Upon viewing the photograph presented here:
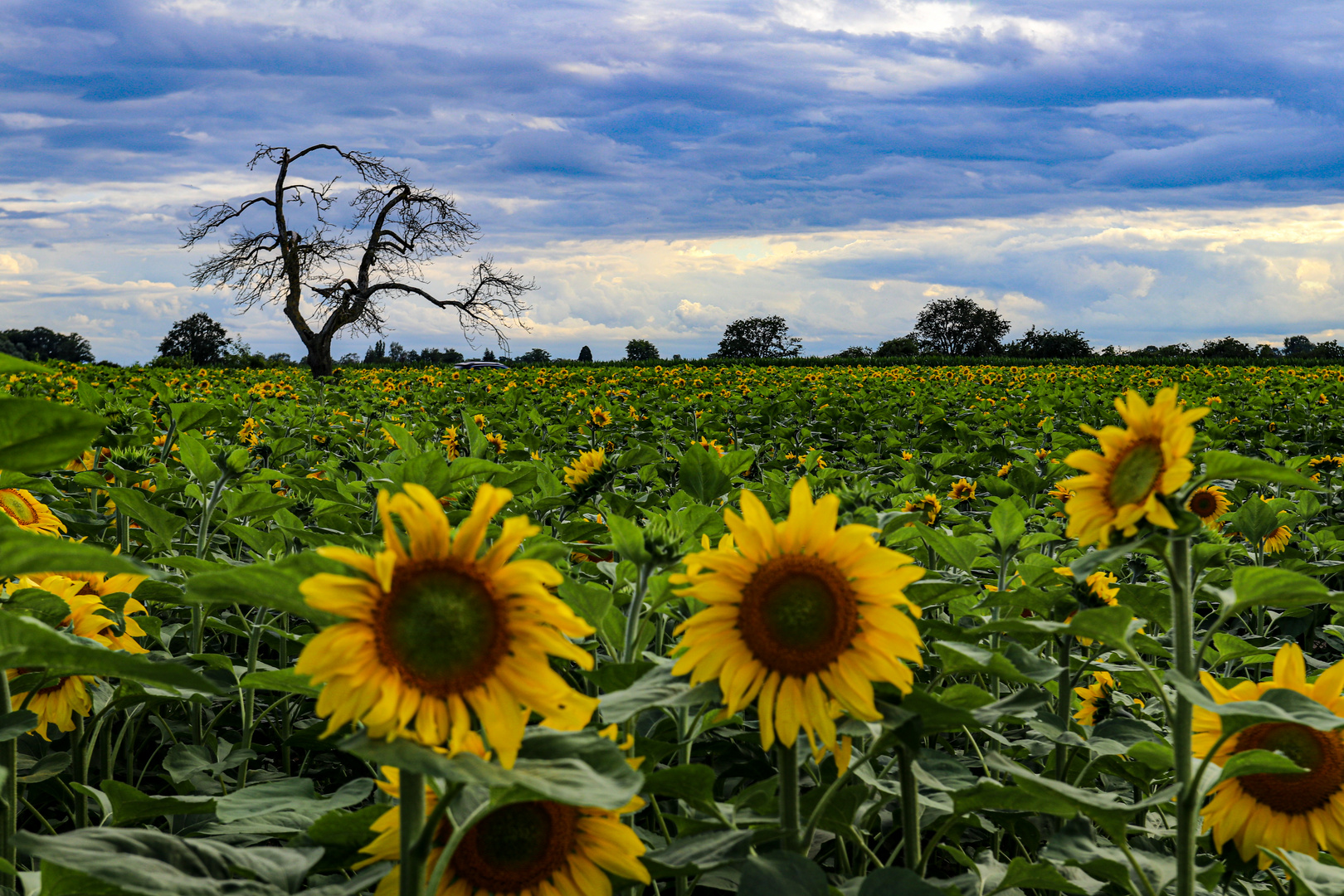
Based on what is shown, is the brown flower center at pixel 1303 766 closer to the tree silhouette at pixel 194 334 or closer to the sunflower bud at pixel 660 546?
the sunflower bud at pixel 660 546

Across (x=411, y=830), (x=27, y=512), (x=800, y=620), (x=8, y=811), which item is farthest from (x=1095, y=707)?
(x=27, y=512)

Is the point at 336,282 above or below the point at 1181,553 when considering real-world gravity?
above

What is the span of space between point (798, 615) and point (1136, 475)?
24.7 inches

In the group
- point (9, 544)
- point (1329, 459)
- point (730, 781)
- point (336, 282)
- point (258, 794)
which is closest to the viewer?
point (9, 544)

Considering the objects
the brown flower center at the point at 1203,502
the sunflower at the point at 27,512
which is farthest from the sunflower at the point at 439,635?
the sunflower at the point at 27,512

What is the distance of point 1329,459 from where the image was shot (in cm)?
731

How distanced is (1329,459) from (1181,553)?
7616 millimetres

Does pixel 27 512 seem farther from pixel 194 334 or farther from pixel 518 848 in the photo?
pixel 194 334

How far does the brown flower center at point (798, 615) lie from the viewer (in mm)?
1265

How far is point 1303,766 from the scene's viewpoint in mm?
1642

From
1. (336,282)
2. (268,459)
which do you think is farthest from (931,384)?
(336,282)

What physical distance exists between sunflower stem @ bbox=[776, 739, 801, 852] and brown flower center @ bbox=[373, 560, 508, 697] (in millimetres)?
524

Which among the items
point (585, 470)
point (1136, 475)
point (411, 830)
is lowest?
point (411, 830)

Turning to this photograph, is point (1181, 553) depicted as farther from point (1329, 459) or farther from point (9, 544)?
point (1329, 459)
